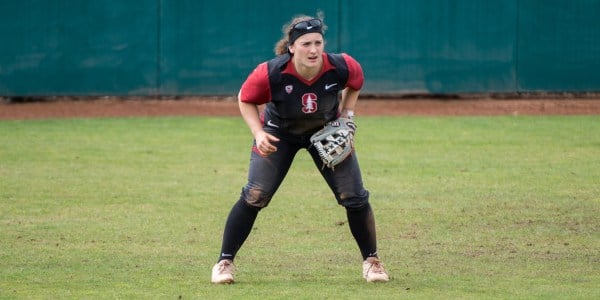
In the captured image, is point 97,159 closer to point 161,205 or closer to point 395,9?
point 161,205

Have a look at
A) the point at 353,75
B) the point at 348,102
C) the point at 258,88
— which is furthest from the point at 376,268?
the point at 258,88

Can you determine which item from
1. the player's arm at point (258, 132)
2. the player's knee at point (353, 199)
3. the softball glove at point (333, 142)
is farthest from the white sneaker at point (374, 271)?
the player's arm at point (258, 132)

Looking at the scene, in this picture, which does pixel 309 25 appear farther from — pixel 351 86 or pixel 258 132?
pixel 258 132

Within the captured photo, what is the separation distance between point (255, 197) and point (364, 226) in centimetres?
73

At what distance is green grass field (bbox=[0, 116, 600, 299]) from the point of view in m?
7.05

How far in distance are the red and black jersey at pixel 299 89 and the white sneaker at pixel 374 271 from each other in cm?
92

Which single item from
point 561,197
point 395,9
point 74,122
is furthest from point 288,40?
point 395,9

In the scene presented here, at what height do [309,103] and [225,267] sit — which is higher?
[309,103]

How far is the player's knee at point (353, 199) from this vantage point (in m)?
Result: 6.94

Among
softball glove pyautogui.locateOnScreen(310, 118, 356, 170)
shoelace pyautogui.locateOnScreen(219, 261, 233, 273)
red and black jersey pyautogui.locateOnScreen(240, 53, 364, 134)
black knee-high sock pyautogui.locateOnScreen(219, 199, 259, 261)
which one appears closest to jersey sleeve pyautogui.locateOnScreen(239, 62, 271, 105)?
red and black jersey pyautogui.locateOnScreen(240, 53, 364, 134)

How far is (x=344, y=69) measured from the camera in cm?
690

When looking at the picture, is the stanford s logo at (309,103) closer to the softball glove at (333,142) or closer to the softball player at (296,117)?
the softball player at (296,117)

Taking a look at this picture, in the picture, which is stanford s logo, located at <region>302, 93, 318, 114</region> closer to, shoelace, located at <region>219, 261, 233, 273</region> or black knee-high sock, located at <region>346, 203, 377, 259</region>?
black knee-high sock, located at <region>346, 203, 377, 259</region>

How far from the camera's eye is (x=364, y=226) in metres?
7.08
